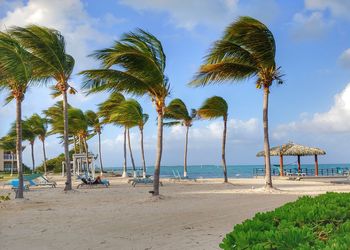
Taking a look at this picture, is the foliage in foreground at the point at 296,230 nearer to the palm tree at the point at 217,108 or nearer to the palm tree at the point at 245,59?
the palm tree at the point at 245,59

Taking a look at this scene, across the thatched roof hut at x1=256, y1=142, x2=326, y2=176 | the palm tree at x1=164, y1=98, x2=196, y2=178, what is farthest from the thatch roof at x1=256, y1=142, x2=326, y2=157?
the palm tree at x1=164, y1=98, x2=196, y2=178

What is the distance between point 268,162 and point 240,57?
14.4 feet

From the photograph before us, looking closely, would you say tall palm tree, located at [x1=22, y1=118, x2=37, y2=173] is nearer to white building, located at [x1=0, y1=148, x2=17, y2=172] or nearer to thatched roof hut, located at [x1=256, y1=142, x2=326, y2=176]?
thatched roof hut, located at [x1=256, y1=142, x2=326, y2=176]

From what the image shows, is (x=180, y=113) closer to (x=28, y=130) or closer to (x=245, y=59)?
(x=245, y=59)

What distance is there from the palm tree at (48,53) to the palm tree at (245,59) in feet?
18.5

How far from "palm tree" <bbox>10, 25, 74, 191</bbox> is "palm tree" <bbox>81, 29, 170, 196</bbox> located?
2666mm

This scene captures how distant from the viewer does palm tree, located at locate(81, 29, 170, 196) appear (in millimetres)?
14734

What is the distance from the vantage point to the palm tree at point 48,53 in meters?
16.2

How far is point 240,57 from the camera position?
17.4 m

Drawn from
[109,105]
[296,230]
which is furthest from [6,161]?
[296,230]

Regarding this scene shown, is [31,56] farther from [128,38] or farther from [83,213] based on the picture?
[83,213]

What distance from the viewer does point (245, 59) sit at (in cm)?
1744

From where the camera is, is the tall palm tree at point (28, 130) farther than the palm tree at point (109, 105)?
Yes

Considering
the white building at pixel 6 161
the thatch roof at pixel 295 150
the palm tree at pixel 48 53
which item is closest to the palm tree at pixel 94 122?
the thatch roof at pixel 295 150
